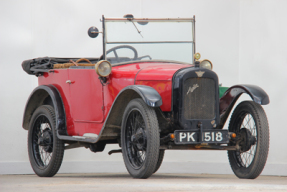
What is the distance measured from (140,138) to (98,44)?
11.6 feet

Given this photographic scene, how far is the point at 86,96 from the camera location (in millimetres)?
5180

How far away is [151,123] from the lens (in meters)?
4.03

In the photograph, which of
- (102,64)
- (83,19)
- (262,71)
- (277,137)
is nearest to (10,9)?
(83,19)

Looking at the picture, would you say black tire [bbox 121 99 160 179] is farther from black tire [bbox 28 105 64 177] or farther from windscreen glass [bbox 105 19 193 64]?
black tire [bbox 28 105 64 177]

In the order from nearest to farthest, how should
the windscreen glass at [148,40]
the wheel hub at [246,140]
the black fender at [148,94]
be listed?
the black fender at [148,94], the wheel hub at [246,140], the windscreen glass at [148,40]

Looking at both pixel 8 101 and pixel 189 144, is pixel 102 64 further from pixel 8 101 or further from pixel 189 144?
pixel 8 101

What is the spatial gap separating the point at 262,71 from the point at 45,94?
128 inches

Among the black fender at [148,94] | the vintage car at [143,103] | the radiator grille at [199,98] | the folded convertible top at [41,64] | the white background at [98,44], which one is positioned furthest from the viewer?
the white background at [98,44]

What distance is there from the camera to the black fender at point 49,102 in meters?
5.40

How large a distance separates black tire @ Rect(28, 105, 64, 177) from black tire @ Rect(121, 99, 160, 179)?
1.27 meters

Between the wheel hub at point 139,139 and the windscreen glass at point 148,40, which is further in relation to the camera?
the windscreen glass at point 148,40

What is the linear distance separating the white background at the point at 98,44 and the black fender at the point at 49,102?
142cm

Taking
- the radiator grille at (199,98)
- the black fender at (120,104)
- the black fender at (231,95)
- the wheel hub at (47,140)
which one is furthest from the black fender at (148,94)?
the wheel hub at (47,140)

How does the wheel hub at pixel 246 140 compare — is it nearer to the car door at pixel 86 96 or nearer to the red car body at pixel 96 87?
the red car body at pixel 96 87
